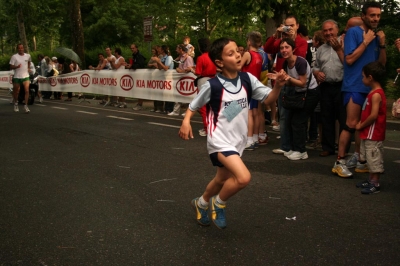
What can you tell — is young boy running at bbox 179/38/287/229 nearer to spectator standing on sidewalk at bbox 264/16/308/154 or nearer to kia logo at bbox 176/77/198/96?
spectator standing on sidewalk at bbox 264/16/308/154

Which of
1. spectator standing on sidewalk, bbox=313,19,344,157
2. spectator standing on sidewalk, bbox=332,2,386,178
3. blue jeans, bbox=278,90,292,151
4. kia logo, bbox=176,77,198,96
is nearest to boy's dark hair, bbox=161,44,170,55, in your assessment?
kia logo, bbox=176,77,198,96

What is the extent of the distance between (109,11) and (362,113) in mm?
50175

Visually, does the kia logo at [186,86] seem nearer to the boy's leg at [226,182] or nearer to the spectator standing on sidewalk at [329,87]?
the spectator standing on sidewalk at [329,87]

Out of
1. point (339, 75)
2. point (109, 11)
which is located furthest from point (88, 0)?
point (339, 75)

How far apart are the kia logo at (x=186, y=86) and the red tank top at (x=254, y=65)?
5.56 meters

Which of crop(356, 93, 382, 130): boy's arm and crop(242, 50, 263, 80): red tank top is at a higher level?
crop(242, 50, 263, 80): red tank top

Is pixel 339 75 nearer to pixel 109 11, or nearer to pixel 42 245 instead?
pixel 42 245

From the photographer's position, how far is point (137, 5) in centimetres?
5656

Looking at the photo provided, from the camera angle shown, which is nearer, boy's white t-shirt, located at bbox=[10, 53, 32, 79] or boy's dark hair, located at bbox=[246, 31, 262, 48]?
boy's dark hair, located at bbox=[246, 31, 262, 48]

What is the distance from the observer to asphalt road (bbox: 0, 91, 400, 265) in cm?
447

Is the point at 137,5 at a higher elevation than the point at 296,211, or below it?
higher

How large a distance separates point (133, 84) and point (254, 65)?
9.18 meters

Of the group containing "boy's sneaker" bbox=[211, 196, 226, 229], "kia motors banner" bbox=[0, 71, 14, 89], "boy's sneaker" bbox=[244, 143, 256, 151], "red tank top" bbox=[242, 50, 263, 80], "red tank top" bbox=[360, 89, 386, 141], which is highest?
"red tank top" bbox=[242, 50, 263, 80]

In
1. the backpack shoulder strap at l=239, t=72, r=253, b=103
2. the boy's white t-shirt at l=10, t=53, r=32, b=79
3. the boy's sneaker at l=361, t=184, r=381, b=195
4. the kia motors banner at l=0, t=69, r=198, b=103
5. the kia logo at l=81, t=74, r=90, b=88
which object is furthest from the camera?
the kia logo at l=81, t=74, r=90, b=88
